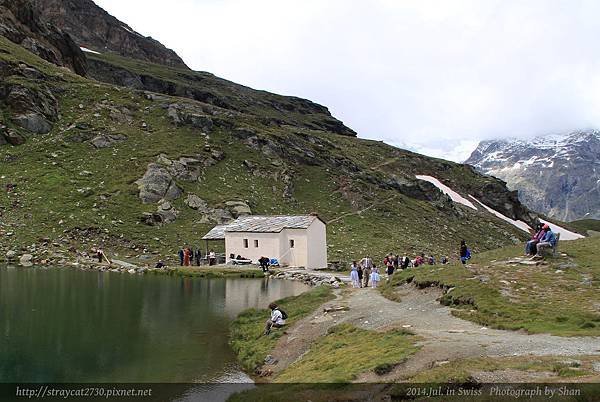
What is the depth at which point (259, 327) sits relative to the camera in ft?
102

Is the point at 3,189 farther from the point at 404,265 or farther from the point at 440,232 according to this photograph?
the point at 440,232

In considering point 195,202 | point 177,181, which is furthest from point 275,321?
point 177,181

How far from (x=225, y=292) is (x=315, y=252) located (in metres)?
20.3

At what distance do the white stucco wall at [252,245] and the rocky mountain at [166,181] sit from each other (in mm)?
7864

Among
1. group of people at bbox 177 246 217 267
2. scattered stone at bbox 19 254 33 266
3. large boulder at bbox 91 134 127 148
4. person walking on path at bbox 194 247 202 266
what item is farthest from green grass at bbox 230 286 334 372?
large boulder at bbox 91 134 127 148

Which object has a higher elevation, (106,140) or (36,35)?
(36,35)

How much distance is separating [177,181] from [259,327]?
57368 millimetres

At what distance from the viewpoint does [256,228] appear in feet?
214

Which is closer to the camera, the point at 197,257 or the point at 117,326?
the point at 117,326

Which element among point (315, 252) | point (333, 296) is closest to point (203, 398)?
point (333, 296)

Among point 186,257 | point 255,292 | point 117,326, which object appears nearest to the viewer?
point 117,326

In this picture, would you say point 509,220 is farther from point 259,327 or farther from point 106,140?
point 259,327

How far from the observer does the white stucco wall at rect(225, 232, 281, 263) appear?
63.3 m

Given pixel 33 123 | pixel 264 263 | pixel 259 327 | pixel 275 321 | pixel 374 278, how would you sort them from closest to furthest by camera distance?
pixel 275 321
pixel 259 327
pixel 374 278
pixel 264 263
pixel 33 123
